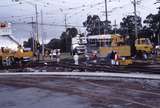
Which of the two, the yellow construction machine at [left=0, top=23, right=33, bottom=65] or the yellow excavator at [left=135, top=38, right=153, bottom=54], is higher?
the yellow excavator at [left=135, top=38, right=153, bottom=54]

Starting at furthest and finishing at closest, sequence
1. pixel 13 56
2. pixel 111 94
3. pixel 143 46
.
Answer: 1. pixel 143 46
2. pixel 13 56
3. pixel 111 94

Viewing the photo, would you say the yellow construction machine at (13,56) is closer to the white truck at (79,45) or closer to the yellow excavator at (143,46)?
the yellow excavator at (143,46)

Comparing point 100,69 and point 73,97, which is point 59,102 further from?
point 100,69

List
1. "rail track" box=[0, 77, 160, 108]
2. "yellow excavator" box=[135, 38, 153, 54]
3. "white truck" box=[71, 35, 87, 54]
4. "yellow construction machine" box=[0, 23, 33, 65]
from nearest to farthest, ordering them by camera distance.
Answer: "rail track" box=[0, 77, 160, 108] → "yellow construction machine" box=[0, 23, 33, 65] → "yellow excavator" box=[135, 38, 153, 54] → "white truck" box=[71, 35, 87, 54]

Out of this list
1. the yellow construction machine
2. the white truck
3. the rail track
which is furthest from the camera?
the white truck

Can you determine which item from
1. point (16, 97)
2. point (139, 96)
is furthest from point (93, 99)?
point (16, 97)

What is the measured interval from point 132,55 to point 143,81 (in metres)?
35.0

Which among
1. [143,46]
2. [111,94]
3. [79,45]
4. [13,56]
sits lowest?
[111,94]

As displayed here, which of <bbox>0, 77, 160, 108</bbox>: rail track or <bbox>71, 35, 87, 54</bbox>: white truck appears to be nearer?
<bbox>0, 77, 160, 108</bbox>: rail track

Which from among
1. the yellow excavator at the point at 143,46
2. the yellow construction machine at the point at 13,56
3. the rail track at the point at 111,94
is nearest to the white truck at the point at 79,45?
the yellow excavator at the point at 143,46

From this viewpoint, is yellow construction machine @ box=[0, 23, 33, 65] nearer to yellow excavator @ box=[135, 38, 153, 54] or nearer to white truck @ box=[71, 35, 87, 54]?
yellow excavator @ box=[135, 38, 153, 54]

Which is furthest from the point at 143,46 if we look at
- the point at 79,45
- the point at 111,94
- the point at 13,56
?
→ the point at 111,94

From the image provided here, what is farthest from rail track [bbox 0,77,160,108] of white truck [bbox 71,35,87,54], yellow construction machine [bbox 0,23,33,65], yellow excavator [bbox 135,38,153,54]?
white truck [bbox 71,35,87,54]

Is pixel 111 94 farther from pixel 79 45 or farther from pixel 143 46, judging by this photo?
pixel 79 45
